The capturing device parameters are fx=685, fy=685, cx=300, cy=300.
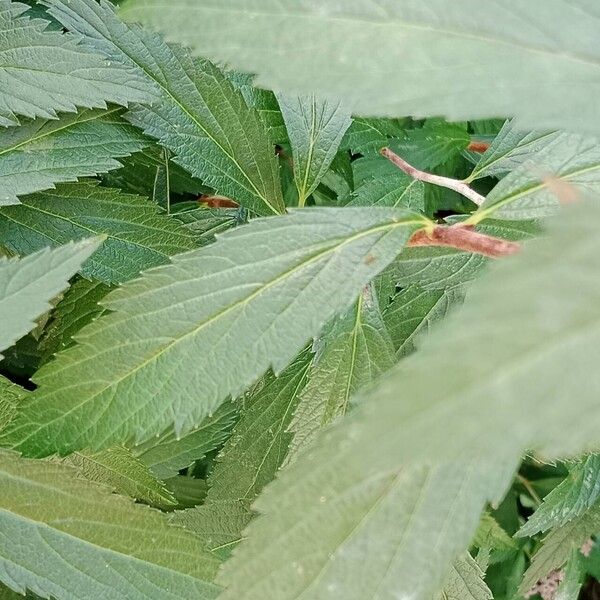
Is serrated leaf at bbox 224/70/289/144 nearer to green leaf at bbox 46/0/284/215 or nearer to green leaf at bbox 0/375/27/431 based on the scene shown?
green leaf at bbox 46/0/284/215

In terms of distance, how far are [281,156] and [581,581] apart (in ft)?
2.78

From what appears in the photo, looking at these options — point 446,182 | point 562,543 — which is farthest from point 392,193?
point 562,543

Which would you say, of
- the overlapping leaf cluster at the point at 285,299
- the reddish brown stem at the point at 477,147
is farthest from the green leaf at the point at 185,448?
the reddish brown stem at the point at 477,147

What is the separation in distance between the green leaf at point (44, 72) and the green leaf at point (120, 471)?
0.34m

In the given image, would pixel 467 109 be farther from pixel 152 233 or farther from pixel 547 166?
pixel 152 233

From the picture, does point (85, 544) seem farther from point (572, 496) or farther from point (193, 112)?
point (572, 496)

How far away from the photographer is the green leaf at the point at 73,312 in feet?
2.52

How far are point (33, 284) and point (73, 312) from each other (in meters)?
0.27

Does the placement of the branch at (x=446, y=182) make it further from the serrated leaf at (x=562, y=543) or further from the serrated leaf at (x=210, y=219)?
the serrated leaf at (x=562, y=543)

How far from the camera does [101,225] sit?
735 millimetres

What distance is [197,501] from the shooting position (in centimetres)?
89

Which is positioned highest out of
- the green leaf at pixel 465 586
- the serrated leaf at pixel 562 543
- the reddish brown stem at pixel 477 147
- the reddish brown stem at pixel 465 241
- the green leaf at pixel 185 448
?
the reddish brown stem at pixel 477 147

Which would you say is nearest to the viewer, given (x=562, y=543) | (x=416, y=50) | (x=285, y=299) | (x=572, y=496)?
(x=416, y=50)

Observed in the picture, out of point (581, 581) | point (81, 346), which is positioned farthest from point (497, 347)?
point (581, 581)
